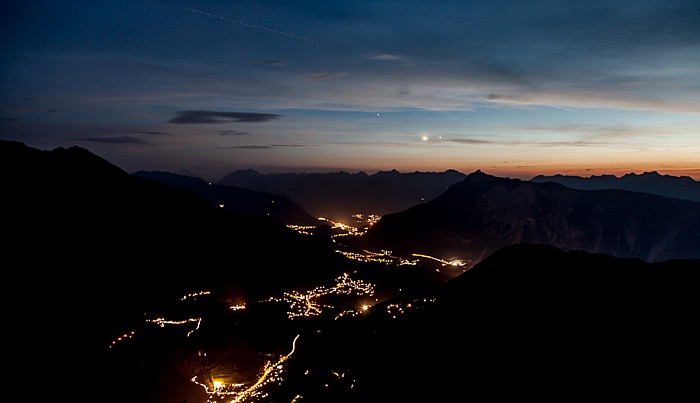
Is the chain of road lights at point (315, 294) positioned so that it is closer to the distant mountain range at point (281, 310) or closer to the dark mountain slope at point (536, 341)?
the distant mountain range at point (281, 310)

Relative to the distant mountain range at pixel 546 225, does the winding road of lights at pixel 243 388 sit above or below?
below

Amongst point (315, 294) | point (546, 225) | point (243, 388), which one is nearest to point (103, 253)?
point (315, 294)

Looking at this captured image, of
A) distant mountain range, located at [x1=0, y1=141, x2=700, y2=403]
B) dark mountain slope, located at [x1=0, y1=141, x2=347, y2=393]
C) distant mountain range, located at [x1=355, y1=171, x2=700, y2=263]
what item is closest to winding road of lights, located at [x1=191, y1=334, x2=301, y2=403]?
distant mountain range, located at [x1=0, y1=141, x2=700, y2=403]

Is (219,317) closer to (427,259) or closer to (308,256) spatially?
(308,256)

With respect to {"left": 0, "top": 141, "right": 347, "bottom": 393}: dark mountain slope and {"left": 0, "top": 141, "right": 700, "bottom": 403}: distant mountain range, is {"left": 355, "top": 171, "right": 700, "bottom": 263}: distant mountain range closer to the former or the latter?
{"left": 0, "top": 141, "right": 347, "bottom": 393}: dark mountain slope

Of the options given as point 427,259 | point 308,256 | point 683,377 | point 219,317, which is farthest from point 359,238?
point 683,377

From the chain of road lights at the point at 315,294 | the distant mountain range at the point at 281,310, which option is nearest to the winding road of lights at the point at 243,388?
the distant mountain range at the point at 281,310
